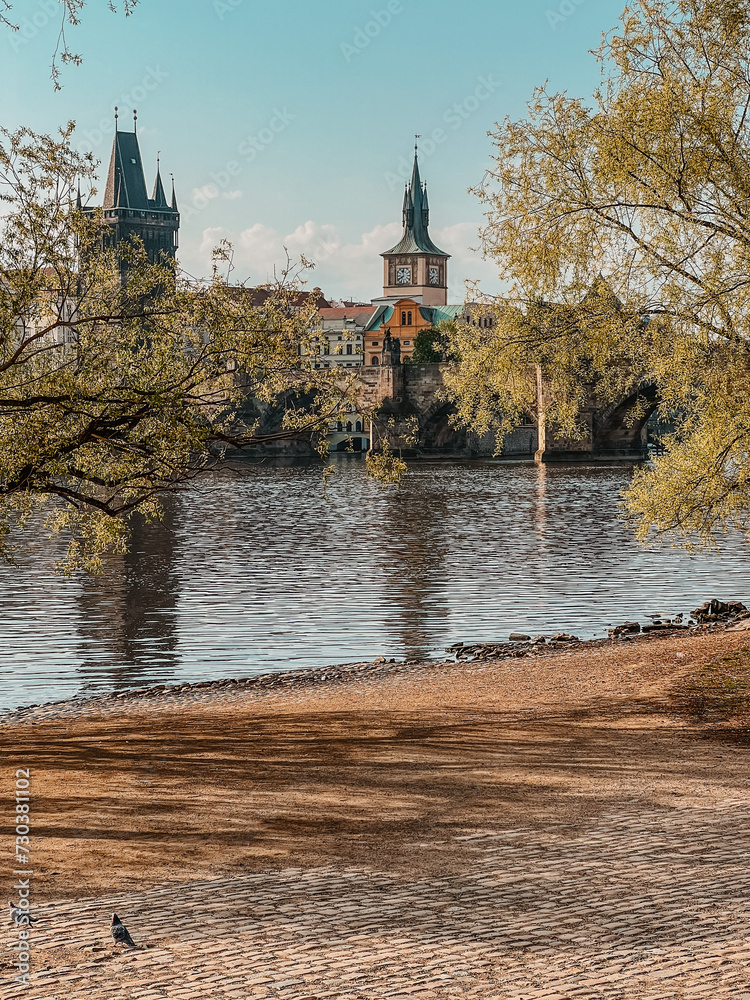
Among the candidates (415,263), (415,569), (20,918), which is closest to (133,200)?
(415,263)

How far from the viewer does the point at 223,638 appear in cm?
1797

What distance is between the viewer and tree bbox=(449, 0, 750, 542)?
12.1m

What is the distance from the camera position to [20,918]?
5113 mm

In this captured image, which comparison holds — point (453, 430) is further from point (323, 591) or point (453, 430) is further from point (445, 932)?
point (445, 932)

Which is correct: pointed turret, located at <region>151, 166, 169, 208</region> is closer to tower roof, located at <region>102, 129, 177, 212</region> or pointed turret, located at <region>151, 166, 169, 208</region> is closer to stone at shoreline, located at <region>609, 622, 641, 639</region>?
tower roof, located at <region>102, 129, 177, 212</region>

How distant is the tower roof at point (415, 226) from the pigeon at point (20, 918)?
135628 mm

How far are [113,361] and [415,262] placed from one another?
131m

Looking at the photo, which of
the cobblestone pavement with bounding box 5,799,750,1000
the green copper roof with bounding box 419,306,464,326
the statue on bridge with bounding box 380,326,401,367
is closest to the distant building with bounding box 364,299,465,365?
the green copper roof with bounding box 419,306,464,326

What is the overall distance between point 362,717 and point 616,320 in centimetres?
487

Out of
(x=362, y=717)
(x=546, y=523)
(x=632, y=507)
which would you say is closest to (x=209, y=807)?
(x=362, y=717)

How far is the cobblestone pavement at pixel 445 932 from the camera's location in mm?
4301

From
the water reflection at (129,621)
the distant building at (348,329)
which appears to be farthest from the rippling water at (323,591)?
the distant building at (348,329)

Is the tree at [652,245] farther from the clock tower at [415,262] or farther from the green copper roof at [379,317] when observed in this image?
the clock tower at [415,262]

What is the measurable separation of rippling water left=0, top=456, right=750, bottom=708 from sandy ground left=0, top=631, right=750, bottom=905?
3.32 metres
